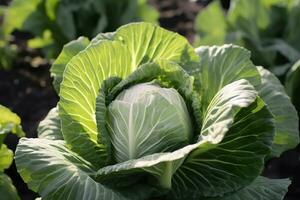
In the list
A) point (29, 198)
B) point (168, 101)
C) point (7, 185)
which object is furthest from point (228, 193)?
point (29, 198)

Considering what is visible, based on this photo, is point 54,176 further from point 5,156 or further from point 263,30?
point 263,30

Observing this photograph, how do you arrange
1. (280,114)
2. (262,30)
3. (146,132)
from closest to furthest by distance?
(146,132)
(280,114)
(262,30)

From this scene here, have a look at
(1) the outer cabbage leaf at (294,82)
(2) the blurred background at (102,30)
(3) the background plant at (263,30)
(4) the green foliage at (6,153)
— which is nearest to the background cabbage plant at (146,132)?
(4) the green foliage at (6,153)

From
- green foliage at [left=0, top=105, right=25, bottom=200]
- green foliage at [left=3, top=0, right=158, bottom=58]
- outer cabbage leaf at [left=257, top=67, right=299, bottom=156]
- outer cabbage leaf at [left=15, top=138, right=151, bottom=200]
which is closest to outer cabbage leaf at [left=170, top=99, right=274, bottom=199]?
outer cabbage leaf at [left=15, top=138, right=151, bottom=200]

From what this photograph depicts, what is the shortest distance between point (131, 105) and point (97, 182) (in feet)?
1.19

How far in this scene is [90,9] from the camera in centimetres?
543

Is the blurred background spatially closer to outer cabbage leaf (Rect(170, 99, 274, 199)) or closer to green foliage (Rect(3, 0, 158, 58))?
green foliage (Rect(3, 0, 158, 58))

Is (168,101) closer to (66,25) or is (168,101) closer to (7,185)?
(7,185)

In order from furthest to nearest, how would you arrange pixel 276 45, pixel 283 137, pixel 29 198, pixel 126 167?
pixel 276 45 → pixel 29 198 → pixel 283 137 → pixel 126 167

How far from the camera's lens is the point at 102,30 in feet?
17.2

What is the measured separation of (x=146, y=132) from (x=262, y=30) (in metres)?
2.67

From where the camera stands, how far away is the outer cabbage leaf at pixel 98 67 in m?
2.55

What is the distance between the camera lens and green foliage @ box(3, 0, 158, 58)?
5.25 metres

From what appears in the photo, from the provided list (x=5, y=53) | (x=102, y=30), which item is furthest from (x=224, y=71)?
(x=5, y=53)
